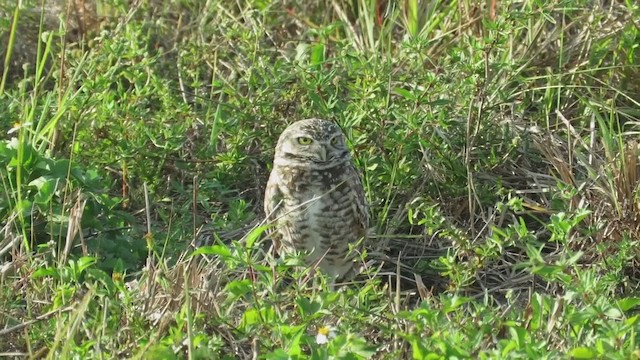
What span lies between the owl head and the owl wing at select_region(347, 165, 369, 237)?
0.07 meters

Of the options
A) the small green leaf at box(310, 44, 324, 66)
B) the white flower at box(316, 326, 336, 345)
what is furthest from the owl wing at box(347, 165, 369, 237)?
the white flower at box(316, 326, 336, 345)

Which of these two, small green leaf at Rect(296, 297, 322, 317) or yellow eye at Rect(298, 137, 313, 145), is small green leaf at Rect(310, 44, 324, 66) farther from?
small green leaf at Rect(296, 297, 322, 317)

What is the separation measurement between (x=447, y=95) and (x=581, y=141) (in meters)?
0.58

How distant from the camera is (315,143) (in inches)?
194

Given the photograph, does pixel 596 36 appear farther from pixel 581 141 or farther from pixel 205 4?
pixel 205 4

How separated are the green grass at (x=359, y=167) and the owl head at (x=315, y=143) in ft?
1.03

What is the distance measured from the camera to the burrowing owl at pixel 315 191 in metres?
4.95

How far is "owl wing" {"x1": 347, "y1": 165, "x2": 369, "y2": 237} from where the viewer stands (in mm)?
5000

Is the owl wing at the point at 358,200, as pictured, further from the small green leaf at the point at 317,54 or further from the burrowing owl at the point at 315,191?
the small green leaf at the point at 317,54

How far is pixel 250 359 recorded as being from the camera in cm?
386

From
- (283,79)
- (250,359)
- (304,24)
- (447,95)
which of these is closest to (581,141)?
(447,95)

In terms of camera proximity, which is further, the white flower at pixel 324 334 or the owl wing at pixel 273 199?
the owl wing at pixel 273 199

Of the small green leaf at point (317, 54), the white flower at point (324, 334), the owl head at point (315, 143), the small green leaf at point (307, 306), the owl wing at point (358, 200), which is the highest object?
the small green leaf at point (307, 306)

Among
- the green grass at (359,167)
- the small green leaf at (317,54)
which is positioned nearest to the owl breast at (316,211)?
the green grass at (359,167)
